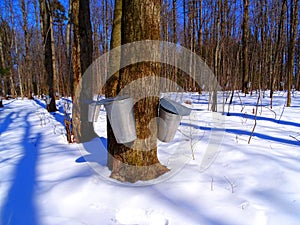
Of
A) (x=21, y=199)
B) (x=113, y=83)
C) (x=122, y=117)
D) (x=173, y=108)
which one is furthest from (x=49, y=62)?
(x=173, y=108)

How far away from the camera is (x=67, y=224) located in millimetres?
1267

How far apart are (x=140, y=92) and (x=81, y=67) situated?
1843 mm

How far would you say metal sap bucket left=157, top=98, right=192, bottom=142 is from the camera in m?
1.65

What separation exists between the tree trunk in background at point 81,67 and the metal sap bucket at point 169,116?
1.63 m

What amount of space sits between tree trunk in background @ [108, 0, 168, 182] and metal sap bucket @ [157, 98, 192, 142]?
0.22 ft

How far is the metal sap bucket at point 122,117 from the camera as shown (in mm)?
1512

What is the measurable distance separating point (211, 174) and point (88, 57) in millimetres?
2604

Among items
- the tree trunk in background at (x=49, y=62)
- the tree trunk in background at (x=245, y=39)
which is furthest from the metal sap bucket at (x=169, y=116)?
the tree trunk in background at (x=245, y=39)

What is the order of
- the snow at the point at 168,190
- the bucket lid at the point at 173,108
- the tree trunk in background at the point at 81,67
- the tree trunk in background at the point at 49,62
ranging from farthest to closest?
the tree trunk in background at the point at 49,62, the tree trunk in background at the point at 81,67, the bucket lid at the point at 173,108, the snow at the point at 168,190

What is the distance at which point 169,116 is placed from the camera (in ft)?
5.49

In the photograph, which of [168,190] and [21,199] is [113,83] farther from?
[21,199]

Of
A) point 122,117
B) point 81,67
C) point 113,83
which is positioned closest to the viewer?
point 122,117

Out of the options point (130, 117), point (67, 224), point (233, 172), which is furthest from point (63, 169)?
point (233, 172)

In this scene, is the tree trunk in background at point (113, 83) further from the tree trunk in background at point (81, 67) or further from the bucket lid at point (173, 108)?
the tree trunk in background at point (81, 67)
